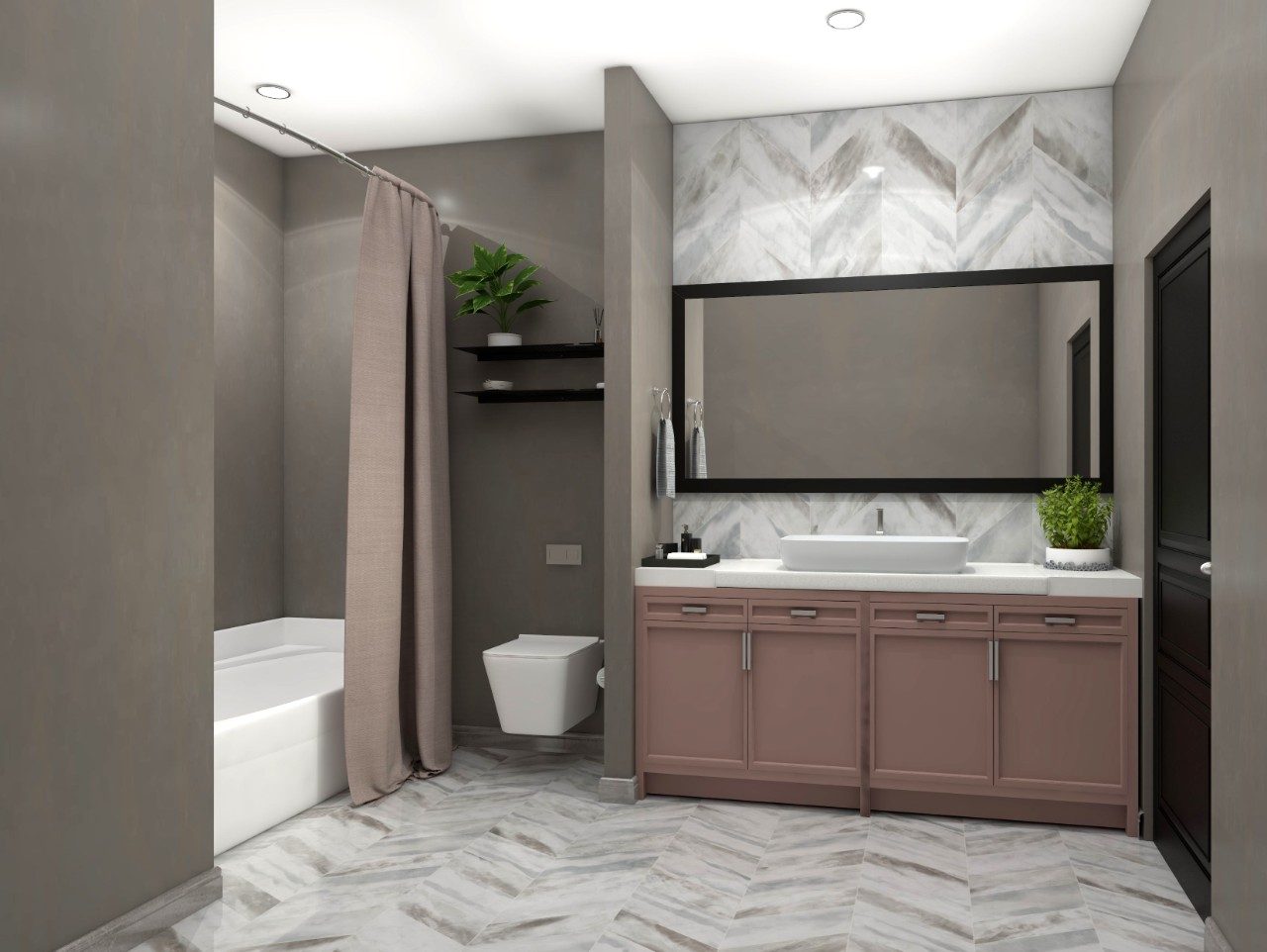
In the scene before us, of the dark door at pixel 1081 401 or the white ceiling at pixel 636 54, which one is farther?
the dark door at pixel 1081 401

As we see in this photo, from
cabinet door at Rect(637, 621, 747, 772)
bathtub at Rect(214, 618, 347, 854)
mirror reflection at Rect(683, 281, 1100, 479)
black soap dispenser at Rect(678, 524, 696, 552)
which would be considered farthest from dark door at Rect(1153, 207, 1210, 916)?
bathtub at Rect(214, 618, 347, 854)

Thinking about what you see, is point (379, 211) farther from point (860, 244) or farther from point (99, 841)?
point (99, 841)

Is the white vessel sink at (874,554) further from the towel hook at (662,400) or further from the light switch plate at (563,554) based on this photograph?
the light switch plate at (563,554)

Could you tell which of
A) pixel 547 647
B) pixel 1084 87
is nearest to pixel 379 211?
pixel 547 647

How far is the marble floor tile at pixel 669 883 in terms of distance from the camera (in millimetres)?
2664

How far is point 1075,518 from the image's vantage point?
3.66 m

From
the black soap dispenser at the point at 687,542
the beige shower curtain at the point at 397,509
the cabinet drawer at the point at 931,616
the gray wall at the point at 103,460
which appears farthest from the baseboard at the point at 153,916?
the cabinet drawer at the point at 931,616

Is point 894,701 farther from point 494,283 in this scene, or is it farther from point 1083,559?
point 494,283

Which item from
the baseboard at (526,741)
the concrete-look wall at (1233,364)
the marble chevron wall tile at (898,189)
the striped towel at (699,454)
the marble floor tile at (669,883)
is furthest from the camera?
the baseboard at (526,741)

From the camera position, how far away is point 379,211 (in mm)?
4039

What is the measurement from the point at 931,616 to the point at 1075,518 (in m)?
0.64

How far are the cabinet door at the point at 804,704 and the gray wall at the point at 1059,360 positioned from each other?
115 cm

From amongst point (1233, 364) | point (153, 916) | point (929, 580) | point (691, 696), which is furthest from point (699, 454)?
point (153, 916)

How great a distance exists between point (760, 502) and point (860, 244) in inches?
45.2
